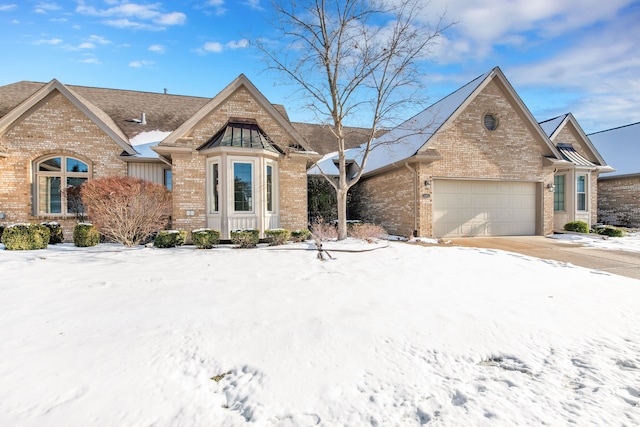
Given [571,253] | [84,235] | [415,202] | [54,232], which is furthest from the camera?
[415,202]

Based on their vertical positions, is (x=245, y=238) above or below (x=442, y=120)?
below

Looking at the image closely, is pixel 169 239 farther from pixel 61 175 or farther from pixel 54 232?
pixel 61 175

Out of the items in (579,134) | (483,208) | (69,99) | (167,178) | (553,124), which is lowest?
(483,208)

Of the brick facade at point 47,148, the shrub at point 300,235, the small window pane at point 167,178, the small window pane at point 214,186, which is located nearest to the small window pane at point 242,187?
the small window pane at point 214,186

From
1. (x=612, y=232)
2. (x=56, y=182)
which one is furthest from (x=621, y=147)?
(x=56, y=182)

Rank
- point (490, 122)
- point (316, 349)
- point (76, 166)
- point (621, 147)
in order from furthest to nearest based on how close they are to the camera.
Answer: point (621, 147) → point (490, 122) → point (76, 166) → point (316, 349)

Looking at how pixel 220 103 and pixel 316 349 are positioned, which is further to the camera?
pixel 220 103

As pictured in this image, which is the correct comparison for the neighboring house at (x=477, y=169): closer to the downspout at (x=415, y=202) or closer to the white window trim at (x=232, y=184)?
the downspout at (x=415, y=202)

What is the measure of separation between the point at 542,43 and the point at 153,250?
15599 millimetres

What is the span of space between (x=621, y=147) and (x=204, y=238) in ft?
83.6

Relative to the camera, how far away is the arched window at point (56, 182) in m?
12.2

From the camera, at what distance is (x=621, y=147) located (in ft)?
64.7

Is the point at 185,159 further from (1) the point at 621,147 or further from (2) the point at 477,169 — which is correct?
(1) the point at 621,147

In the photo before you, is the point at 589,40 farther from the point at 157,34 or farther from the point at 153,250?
the point at 153,250
